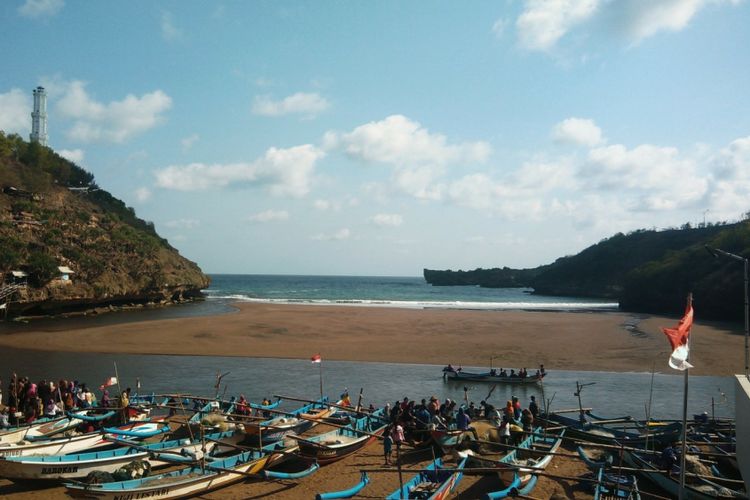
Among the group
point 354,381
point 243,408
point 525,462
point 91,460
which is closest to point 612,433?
point 525,462

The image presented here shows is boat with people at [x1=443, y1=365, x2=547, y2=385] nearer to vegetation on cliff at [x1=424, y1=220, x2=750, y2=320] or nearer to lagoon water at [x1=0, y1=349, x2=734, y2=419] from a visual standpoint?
lagoon water at [x1=0, y1=349, x2=734, y2=419]

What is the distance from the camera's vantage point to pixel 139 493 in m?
13.5

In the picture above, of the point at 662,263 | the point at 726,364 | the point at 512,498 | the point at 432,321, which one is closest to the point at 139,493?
the point at 512,498

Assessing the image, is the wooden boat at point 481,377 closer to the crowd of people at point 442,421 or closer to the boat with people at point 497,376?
the boat with people at point 497,376

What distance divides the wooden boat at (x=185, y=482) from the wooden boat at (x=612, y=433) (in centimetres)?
1054

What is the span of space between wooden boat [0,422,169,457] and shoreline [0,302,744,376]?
2089cm

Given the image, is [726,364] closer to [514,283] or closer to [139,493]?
[139,493]

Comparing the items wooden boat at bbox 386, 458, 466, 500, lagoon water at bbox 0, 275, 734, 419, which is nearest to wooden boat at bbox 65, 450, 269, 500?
wooden boat at bbox 386, 458, 466, 500

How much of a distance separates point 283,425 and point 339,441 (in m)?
2.42

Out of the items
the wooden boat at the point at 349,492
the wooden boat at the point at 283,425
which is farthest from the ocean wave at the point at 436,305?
the wooden boat at the point at 349,492

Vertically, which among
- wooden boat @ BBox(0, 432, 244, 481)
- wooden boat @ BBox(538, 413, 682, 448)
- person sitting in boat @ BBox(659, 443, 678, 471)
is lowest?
wooden boat @ BBox(538, 413, 682, 448)

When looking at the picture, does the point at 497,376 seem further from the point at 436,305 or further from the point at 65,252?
the point at 436,305

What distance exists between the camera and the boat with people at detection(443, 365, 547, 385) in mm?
30984

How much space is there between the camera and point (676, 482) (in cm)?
1449
